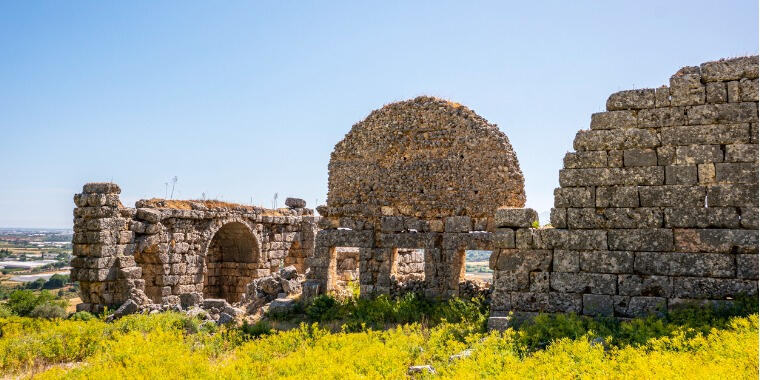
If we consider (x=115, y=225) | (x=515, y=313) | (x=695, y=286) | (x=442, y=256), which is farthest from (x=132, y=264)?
(x=695, y=286)

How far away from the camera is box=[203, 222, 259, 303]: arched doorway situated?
22.2 metres

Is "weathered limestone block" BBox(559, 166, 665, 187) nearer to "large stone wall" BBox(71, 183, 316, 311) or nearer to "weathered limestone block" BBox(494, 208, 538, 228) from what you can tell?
"weathered limestone block" BBox(494, 208, 538, 228)

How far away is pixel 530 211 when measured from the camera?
966 centimetres

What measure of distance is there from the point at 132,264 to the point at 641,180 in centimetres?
1458

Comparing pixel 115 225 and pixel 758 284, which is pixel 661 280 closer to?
pixel 758 284

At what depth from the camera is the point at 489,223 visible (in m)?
14.9

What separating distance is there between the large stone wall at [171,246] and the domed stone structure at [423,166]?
17.8ft

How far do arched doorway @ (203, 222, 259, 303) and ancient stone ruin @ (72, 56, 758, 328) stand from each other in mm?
65

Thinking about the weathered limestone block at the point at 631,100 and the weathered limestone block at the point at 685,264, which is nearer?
the weathered limestone block at the point at 685,264

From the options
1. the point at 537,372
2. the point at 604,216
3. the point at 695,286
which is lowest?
the point at 537,372

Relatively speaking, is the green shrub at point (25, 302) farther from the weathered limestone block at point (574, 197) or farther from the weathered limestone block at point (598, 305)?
the weathered limestone block at point (598, 305)

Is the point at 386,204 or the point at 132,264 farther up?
the point at 386,204

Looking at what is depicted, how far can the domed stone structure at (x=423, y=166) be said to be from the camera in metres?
15.1

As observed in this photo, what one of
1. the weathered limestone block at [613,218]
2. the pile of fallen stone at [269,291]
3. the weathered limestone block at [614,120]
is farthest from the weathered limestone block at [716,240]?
the pile of fallen stone at [269,291]
